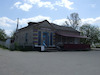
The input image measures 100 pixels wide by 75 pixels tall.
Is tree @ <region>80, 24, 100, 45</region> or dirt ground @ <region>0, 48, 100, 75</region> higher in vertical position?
tree @ <region>80, 24, 100, 45</region>

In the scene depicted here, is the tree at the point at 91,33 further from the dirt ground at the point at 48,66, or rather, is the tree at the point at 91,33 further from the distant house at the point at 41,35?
the dirt ground at the point at 48,66

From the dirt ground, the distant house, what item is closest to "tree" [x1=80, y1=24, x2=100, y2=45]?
the distant house

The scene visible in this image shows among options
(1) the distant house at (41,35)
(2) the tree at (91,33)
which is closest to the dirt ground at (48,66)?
(1) the distant house at (41,35)

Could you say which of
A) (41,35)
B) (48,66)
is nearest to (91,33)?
(41,35)

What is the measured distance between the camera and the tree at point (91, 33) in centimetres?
4097

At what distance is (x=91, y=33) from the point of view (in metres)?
41.3

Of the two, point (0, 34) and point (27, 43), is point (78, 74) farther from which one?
point (0, 34)

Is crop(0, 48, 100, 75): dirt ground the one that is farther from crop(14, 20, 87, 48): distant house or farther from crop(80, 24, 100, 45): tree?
crop(80, 24, 100, 45): tree

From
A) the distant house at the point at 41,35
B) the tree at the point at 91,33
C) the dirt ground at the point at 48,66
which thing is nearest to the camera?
the dirt ground at the point at 48,66

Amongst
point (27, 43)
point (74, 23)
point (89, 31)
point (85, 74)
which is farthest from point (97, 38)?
point (85, 74)

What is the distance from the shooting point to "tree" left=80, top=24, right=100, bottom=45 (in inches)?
1613

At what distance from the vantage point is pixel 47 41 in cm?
2309

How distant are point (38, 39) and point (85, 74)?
17.5 m

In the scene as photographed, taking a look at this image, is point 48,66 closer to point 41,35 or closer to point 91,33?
point 41,35
